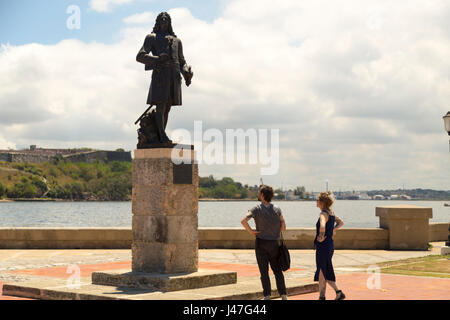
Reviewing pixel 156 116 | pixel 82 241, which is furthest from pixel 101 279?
pixel 82 241

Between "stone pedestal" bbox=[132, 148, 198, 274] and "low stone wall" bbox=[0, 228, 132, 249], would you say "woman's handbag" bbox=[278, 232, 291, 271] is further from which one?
"low stone wall" bbox=[0, 228, 132, 249]

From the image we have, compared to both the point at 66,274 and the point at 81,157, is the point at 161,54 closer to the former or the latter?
the point at 66,274

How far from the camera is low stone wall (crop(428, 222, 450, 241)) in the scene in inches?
871

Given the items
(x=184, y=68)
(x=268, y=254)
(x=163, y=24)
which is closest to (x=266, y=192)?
(x=268, y=254)

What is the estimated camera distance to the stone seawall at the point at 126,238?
19016mm

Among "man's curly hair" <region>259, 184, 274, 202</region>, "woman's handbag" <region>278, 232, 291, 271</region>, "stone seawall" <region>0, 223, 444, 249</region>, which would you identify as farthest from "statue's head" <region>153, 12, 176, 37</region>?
"stone seawall" <region>0, 223, 444, 249</region>

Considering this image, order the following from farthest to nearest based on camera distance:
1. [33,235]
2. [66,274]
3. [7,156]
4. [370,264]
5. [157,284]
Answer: [7,156], [33,235], [370,264], [66,274], [157,284]

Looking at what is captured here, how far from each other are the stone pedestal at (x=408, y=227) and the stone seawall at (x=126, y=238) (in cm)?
30

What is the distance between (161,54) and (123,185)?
5909 inches

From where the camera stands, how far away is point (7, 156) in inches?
7456

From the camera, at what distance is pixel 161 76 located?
38.1ft

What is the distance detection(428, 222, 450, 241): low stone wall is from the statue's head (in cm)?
1385

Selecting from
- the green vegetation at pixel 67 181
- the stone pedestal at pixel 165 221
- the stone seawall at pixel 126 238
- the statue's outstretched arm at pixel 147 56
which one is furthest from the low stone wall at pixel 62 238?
the green vegetation at pixel 67 181

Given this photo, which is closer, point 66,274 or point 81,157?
point 66,274
